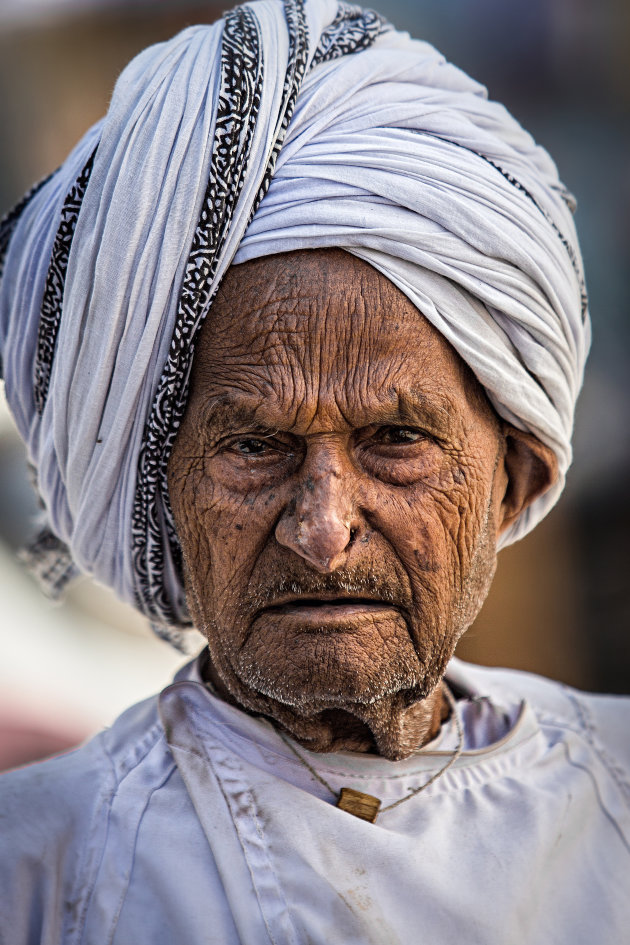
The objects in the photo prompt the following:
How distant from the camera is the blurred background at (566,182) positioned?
6016 millimetres

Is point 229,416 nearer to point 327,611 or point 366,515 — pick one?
point 366,515

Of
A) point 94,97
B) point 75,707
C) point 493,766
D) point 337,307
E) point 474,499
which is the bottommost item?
point 75,707

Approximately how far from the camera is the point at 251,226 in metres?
1.98

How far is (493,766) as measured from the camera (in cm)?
224

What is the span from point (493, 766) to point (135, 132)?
1.68m

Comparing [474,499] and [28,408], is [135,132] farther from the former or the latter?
[474,499]

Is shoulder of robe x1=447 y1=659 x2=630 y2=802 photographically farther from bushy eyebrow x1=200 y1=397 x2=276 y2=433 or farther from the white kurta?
bushy eyebrow x1=200 y1=397 x2=276 y2=433

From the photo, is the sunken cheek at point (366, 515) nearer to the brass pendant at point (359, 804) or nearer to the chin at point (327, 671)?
the chin at point (327, 671)

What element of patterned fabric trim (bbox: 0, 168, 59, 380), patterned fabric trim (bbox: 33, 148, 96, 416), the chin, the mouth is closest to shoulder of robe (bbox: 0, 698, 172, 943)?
the chin

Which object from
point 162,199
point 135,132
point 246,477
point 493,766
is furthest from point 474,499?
point 135,132

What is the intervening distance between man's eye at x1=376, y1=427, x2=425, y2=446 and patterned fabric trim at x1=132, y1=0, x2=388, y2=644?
450 millimetres

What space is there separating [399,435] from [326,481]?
0.22 metres

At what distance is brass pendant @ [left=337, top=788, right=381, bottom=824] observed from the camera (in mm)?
2053

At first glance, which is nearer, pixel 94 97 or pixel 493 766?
pixel 493 766
